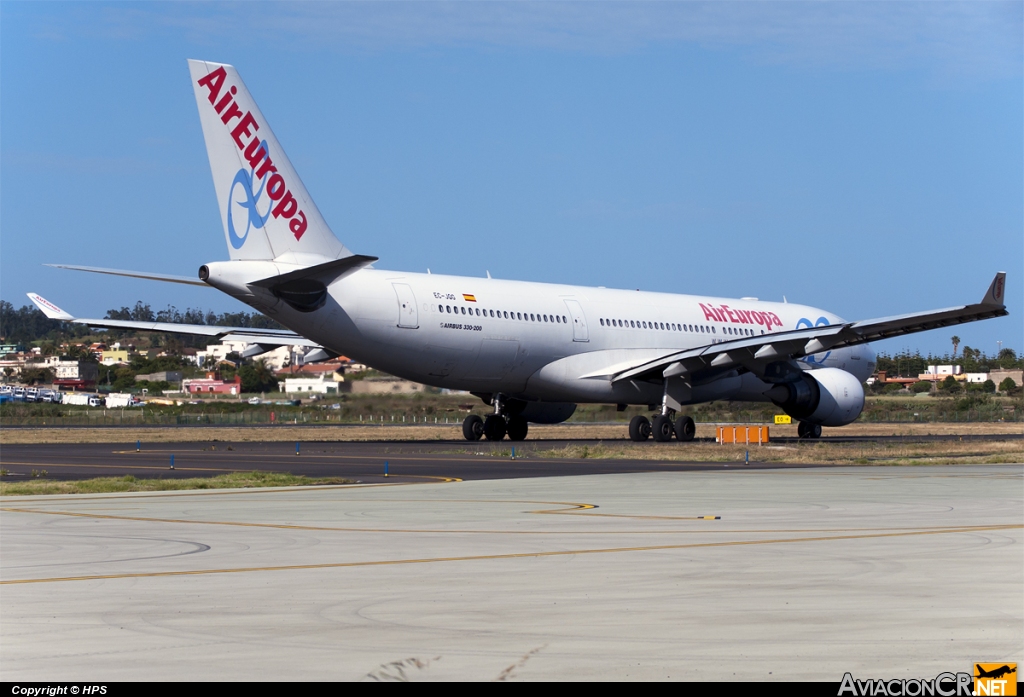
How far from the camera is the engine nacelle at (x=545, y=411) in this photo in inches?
1663

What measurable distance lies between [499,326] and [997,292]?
13.6m

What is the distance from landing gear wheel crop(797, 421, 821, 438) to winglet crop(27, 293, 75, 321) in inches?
958

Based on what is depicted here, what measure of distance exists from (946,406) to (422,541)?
66444 millimetres

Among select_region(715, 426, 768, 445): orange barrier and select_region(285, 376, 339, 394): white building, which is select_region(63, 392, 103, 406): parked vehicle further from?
select_region(715, 426, 768, 445): orange barrier

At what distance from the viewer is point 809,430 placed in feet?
143

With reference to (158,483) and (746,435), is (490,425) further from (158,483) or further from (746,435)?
(158,483)

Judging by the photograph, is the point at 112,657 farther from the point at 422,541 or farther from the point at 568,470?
the point at 568,470

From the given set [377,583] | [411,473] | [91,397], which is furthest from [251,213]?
[91,397]

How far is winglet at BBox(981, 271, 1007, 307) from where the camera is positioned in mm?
33156

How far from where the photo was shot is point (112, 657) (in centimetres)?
707

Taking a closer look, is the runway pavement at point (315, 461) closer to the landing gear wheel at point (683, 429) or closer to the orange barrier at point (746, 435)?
the landing gear wheel at point (683, 429)

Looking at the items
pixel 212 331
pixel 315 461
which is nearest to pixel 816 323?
pixel 212 331

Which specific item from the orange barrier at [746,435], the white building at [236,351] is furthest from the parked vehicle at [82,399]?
the orange barrier at [746,435]

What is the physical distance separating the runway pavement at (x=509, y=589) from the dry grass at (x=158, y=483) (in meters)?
2.16
